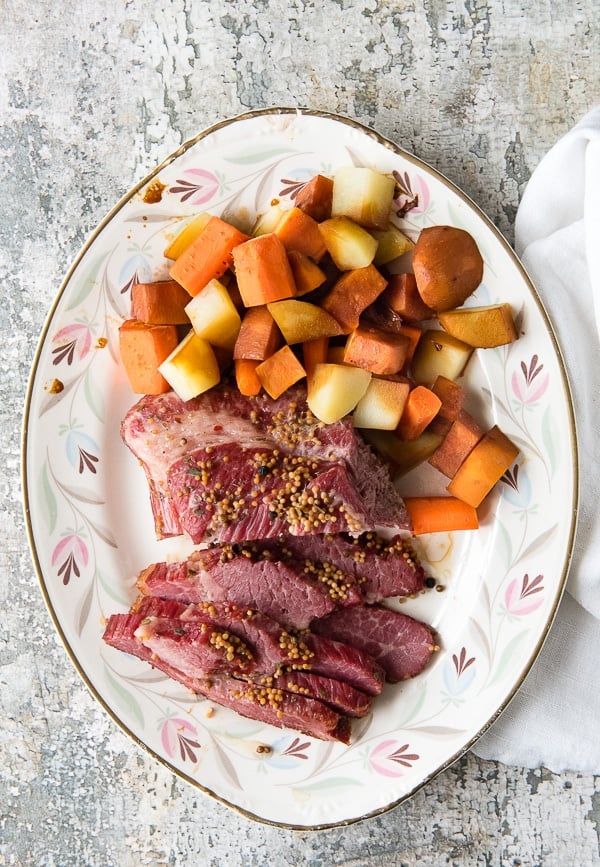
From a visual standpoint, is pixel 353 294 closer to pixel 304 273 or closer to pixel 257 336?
pixel 304 273

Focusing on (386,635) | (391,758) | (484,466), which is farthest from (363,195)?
(391,758)

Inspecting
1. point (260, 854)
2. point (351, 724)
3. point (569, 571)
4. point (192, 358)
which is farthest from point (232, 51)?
point (260, 854)

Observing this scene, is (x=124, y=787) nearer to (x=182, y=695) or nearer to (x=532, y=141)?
(x=182, y=695)

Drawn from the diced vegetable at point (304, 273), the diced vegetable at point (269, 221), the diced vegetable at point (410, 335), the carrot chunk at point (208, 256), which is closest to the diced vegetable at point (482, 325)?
the diced vegetable at point (410, 335)

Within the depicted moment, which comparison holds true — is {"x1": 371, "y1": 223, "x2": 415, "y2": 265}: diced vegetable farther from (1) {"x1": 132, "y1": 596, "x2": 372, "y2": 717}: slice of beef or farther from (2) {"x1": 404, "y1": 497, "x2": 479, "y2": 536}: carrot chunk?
(1) {"x1": 132, "y1": 596, "x2": 372, "y2": 717}: slice of beef

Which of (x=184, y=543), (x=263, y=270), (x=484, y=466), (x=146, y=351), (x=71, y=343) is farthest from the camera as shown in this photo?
(x=184, y=543)
